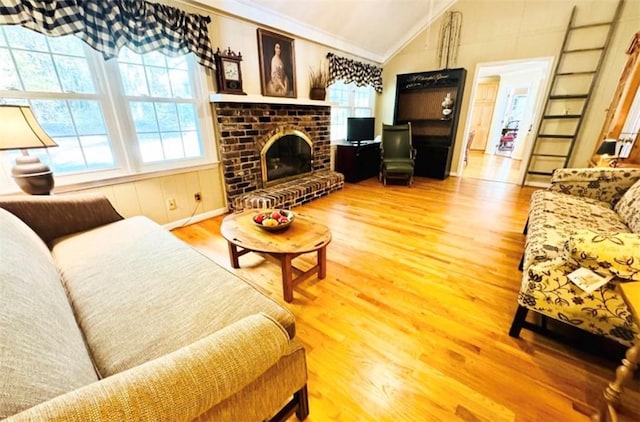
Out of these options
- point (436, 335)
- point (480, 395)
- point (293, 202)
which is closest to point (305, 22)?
point (293, 202)

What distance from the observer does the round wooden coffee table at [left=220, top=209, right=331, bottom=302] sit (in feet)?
5.31

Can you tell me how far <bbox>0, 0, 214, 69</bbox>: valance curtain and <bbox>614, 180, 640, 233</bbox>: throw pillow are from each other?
362 cm

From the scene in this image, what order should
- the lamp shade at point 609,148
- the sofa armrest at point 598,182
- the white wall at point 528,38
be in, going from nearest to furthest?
the sofa armrest at point 598,182, the lamp shade at point 609,148, the white wall at point 528,38

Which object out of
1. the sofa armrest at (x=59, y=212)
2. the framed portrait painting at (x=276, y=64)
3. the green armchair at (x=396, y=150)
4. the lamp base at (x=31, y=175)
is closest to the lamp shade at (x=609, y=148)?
the green armchair at (x=396, y=150)

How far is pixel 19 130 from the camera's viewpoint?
5.00 ft

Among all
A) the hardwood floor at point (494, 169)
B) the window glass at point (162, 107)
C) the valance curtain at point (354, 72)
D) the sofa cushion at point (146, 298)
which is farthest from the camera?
the hardwood floor at point (494, 169)

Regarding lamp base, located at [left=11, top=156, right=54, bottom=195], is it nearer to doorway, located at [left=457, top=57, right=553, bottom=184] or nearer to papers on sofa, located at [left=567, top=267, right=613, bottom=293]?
papers on sofa, located at [left=567, top=267, right=613, bottom=293]

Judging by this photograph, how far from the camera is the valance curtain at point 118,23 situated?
1710mm

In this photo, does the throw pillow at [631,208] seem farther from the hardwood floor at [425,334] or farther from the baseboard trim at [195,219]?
the baseboard trim at [195,219]

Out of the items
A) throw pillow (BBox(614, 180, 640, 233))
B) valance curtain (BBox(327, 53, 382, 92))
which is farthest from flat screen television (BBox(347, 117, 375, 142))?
throw pillow (BBox(614, 180, 640, 233))

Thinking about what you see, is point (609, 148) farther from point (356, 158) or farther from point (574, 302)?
point (356, 158)

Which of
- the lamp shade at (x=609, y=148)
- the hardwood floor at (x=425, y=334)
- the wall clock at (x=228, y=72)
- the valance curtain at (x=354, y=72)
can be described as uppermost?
the valance curtain at (x=354, y=72)

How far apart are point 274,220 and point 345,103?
3.78 meters

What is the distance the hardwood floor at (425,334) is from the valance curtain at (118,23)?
1.70 meters
